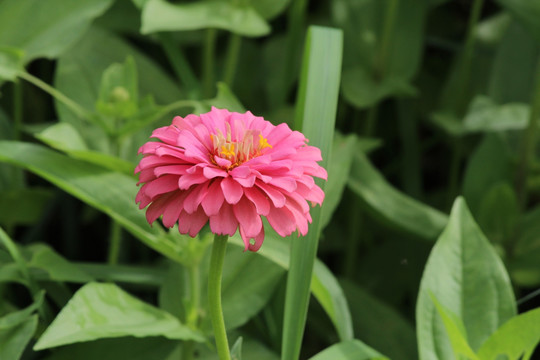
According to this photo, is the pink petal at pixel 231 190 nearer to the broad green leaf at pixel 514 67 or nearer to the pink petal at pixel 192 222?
the pink petal at pixel 192 222

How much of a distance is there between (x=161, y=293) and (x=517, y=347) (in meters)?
0.33

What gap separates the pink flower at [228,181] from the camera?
1.27ft

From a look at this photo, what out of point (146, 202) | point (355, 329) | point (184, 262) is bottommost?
point (355, 329)

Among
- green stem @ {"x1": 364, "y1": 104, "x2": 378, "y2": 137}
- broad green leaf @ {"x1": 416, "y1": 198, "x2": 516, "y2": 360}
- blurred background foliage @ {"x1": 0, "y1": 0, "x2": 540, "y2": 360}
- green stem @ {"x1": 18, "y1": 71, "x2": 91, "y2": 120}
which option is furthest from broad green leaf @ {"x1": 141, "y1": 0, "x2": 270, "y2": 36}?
broad green leaf @ {"x1": 416, "y1": 198, "x2": 516, "y2": 360}

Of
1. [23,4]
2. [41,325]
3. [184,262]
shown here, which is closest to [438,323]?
[184,262]

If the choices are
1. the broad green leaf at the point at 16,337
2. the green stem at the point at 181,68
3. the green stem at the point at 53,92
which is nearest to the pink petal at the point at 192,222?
the broad green leaf at the point at 16,337

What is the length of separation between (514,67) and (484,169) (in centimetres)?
18

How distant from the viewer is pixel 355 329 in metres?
0.75

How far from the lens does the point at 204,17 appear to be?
78 cm

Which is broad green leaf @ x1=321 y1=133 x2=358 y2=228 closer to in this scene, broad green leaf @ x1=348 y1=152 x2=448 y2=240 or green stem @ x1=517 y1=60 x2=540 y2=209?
broad green leaf @ x1=348 y1=152 x2=448 y2=240

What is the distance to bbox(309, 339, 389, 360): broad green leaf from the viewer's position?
55 cm

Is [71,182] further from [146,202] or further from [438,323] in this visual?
[438,323]

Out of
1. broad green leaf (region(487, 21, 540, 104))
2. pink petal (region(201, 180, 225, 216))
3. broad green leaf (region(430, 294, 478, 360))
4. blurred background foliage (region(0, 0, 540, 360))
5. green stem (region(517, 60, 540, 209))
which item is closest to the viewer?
pink petal (region(201, 180, 225, 216))

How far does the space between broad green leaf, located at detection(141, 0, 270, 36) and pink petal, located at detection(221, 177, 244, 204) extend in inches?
13.7
